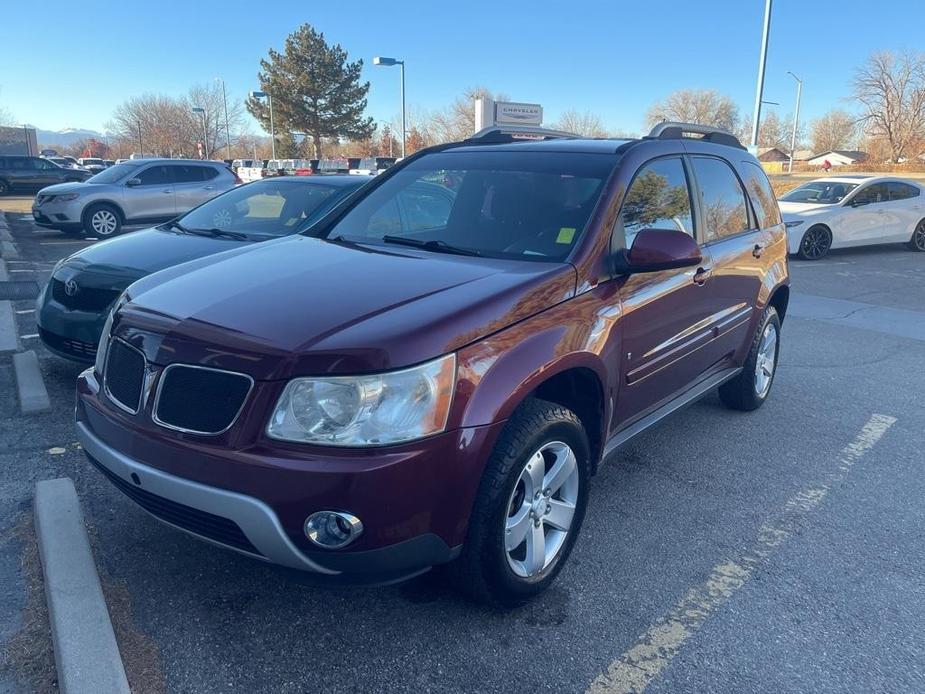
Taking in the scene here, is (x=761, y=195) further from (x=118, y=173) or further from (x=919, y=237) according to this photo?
(x=118, y=173)

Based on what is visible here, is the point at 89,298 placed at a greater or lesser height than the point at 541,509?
greater

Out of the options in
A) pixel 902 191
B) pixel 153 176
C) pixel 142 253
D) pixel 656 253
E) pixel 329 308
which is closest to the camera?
pixel 329 308

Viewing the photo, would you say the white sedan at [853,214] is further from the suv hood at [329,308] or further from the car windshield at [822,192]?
the suv hood at [329,308]

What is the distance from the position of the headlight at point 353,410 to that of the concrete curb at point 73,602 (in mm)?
941

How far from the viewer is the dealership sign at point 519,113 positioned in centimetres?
2543

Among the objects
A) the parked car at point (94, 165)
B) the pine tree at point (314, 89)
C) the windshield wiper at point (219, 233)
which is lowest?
the windshield wiper at point (219, 233)

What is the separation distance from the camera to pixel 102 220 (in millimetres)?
14117

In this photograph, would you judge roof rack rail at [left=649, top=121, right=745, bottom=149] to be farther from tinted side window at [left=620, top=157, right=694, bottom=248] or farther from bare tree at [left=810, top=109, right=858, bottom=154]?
bare tree at [left=810, top=109, right=858, bottom=154]

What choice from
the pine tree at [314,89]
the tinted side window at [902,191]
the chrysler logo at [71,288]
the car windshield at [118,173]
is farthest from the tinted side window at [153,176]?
the pine tree at [314,89]

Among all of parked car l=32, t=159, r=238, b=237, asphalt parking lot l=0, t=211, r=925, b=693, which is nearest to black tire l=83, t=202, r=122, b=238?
parked car l=32, t=159, r=238, b=237

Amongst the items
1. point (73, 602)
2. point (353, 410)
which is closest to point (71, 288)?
point (73, 602)

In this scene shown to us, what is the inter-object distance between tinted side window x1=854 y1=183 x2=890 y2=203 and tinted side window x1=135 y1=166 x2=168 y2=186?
1384 centimetres

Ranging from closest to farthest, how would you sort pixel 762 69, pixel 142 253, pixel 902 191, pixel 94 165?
1. pixel 142 253
2. pixel 902 191
3. pixel 762 69
4. pixel 94 165

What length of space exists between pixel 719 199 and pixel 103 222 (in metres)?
13.3
